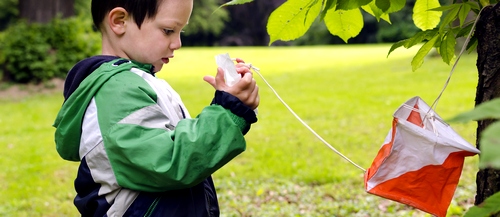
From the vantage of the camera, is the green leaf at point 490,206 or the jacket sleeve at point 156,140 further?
the jacket sleeve at point 156,140

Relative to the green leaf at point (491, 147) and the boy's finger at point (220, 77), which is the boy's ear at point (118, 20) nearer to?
the boy's finger at point (220, 77)

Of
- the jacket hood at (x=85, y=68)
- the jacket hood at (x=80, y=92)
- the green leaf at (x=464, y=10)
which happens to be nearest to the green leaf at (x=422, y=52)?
the green leaf at (x=464, y=10)

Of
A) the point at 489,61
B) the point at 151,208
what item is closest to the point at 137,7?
the point at 151,208

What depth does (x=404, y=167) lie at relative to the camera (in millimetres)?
1364

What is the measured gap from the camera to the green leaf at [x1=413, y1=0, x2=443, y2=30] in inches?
70.1

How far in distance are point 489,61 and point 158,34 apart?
91 cm

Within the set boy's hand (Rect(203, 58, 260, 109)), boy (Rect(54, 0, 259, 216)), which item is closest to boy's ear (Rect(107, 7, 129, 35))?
boy (Rect(54, 0, 259, 216))

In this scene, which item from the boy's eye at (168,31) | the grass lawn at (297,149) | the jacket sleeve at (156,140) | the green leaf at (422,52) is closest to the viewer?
the jacket sleeve at (156,140)

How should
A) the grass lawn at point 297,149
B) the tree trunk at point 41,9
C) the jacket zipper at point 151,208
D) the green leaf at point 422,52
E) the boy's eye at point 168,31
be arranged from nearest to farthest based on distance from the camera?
the jacket zipper at point 151,208, the boy's eye at point 168,31, the green leaf at point 422,52, the grass lawn at point 297,149, the tree trunk at point 41,9

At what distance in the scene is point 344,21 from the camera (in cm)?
181

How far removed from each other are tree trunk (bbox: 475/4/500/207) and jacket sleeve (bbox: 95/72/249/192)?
645 mm

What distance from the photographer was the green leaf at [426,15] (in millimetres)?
1780

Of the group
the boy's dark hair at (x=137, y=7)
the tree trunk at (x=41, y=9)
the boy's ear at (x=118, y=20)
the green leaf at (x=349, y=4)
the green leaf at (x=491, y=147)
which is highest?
the green leaf at (x=491, y=147)

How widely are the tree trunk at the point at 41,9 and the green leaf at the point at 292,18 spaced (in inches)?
415
